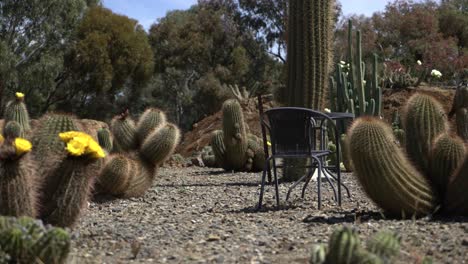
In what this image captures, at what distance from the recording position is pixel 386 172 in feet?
18.3

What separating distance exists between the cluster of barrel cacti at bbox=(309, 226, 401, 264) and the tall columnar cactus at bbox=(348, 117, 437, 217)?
75.8 inches

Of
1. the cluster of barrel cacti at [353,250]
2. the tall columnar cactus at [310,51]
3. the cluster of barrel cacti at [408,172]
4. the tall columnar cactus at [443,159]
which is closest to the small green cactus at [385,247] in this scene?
the cluster of barrel cacti at [353,250]

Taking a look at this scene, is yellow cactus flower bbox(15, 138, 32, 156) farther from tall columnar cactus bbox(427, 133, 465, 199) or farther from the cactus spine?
the cactus spine

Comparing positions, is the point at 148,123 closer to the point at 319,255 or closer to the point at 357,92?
the point at 357,92

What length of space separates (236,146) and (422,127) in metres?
7.14

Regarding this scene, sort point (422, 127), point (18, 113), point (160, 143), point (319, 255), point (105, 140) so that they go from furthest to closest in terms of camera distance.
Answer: point (105, 140) → point (160, 143) → point (18, 113) → point (422, 127) → point (319, 255)

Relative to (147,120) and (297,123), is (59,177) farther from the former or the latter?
(147,120)

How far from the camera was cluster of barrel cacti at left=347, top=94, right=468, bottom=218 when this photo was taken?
18.3ft

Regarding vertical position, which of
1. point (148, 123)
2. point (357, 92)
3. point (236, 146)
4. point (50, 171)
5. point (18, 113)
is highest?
point (357, 92)

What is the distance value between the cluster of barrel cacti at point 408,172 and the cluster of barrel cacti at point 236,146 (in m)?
6.95

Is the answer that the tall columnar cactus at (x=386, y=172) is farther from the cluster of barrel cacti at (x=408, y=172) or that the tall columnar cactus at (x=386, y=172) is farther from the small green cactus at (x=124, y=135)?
the small green cactus at (x=124, y=135)

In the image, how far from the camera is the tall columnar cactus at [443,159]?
5773 mm

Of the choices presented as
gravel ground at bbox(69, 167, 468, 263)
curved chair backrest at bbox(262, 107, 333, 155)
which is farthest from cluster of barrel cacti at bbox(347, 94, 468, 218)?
curved chair backrest at bbox(262, 107, 333, 155)

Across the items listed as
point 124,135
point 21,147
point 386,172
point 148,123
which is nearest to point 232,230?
point 386,172
